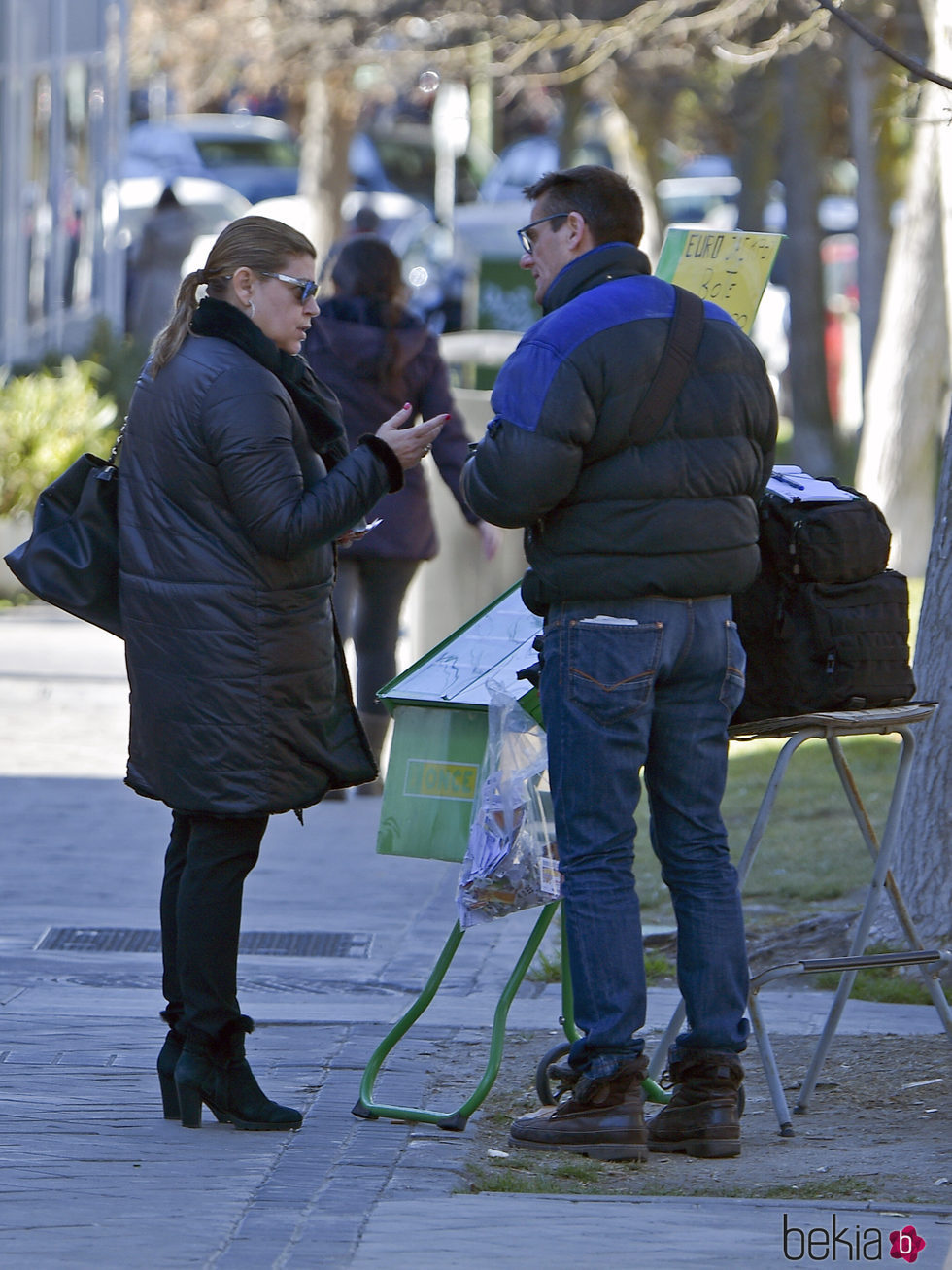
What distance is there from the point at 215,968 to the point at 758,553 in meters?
1.40

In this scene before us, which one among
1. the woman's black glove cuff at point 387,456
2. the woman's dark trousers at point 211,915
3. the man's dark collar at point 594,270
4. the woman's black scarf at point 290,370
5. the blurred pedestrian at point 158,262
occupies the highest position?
the man's dark collar at point 594,270

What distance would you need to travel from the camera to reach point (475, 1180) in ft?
13.1

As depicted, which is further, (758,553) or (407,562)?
(407,562)

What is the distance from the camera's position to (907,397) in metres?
14.6

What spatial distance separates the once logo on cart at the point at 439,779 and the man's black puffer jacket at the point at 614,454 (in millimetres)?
495

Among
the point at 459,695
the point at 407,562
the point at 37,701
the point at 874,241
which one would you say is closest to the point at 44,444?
the point at 37,701

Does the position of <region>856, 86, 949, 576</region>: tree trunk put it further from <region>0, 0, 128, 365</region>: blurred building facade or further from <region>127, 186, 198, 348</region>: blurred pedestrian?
<region>127, 186, 198, 348</region>: blurred pedestrian

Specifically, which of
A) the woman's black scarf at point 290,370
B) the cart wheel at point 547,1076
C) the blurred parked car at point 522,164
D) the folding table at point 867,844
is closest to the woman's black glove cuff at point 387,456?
the woman's black scarf at point 290,370

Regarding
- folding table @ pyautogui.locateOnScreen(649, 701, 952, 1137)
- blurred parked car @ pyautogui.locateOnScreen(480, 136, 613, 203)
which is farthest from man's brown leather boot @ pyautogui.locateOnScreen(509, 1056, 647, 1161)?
blurred parked car @ pyautogui.locateOnScreen(480, 136, 613, 203)

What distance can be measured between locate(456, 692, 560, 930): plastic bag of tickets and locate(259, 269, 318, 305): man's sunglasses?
91cm

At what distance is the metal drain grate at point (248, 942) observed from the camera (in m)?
6.27

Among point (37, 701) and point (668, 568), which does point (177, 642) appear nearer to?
point (668, 568)

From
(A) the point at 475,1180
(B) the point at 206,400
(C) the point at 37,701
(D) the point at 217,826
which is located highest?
(B) the point at 206,400

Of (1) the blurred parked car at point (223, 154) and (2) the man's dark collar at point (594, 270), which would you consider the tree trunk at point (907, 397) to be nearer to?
(2) the man's dark collar at point (594, 270)
